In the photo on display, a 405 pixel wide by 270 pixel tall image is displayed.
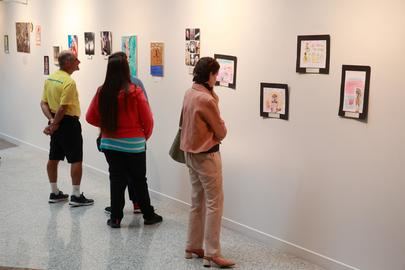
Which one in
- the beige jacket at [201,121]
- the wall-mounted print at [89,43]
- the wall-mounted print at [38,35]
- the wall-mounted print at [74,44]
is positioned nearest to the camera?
the beige jacket at [201,121]

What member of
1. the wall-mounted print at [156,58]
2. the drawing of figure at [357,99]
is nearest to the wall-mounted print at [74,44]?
the wall-mounted print at [156,58]

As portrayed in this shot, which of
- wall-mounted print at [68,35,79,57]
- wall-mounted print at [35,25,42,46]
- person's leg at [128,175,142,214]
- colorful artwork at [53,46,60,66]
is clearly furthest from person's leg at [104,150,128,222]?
wall-mounted print at [35,25,42,46]

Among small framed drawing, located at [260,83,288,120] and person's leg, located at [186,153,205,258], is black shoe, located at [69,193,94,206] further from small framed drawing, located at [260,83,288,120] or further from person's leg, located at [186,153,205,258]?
small framed drawing, located at [260,83,288,120]

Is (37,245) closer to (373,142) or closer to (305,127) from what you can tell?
(305,127)

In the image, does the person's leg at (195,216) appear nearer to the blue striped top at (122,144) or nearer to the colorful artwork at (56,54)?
the blue striped top at (122,144)

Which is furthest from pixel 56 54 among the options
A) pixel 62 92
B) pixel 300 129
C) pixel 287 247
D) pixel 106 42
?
pixel 287 247

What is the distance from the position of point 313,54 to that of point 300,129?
1.75 ft

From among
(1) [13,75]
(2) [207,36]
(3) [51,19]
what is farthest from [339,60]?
(1) [13,75]

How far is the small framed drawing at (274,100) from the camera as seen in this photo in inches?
136

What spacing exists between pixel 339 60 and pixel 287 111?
0.56 m

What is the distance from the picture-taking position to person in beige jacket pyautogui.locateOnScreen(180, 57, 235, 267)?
311 centimetres

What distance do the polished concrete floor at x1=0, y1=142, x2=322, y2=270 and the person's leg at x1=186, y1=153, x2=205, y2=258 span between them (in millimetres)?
98

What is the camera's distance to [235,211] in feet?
13.2

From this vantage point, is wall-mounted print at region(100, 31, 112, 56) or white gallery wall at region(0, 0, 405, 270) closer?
white gallery wall at region(0, 0, 405, 270)
